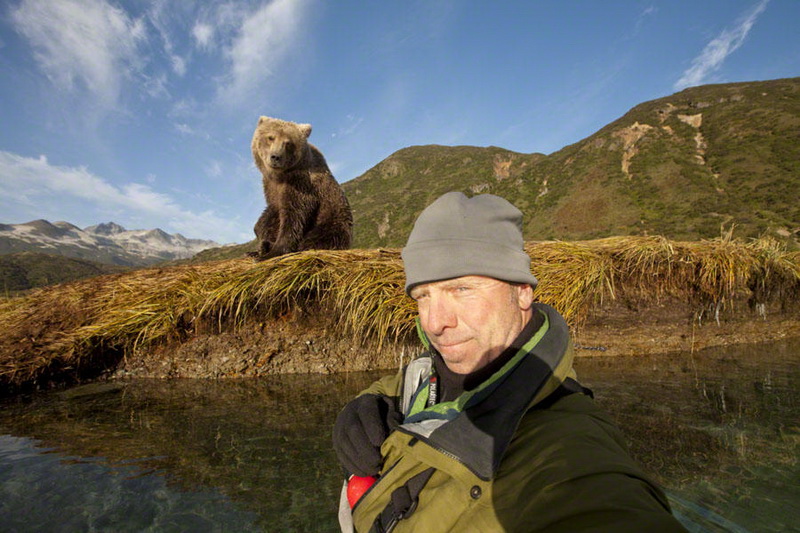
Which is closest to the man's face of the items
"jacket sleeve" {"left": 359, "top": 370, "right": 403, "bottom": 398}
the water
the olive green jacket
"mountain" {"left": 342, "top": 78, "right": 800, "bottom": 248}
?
the olive green jacket

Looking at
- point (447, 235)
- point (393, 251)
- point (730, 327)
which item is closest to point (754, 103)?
point (730, 327)

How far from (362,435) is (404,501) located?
395mm

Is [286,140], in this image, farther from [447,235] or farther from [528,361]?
[528,361]

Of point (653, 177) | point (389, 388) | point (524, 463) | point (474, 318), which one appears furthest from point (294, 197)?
point (653, 177)

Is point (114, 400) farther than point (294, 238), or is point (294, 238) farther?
point (294, 238)

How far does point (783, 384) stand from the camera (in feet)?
11.3

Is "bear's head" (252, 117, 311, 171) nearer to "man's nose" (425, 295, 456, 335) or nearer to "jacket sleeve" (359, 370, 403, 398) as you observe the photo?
"jacket sleeve" (359, 370, 403, 398)

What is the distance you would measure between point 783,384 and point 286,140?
6626 millimetres

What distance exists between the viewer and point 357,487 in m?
1.40

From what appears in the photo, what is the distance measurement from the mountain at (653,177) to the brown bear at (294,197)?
42.9 feet

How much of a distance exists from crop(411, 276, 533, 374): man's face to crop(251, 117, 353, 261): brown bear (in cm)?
397

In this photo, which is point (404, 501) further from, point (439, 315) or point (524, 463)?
point (439, 315)

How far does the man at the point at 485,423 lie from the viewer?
0.73 metres

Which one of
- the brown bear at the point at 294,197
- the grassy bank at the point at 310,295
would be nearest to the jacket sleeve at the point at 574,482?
the grassy bank at the point at 310,295
